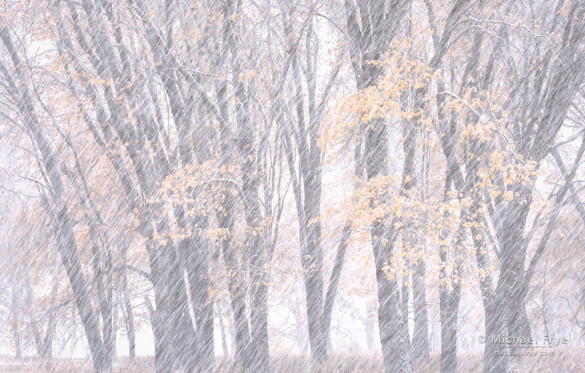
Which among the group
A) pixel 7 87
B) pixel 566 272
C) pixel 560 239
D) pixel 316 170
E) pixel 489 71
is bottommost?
pixel 566 272

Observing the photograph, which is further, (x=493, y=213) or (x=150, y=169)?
(x=493, y=213)

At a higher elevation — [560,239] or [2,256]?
[2,256]

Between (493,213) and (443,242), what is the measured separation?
16.1 feet

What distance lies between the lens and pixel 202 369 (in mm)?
14883

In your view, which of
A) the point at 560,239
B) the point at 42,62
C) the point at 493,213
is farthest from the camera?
the point at 560,239

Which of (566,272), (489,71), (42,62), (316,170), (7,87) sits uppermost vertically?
(42,62)

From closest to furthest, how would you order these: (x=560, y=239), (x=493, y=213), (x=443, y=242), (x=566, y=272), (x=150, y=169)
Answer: (x=443, y=242) < (x=150, y=169) < (x=493, y=213) < (x=560, y=239) < (x=566, y=272)

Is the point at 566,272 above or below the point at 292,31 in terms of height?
below

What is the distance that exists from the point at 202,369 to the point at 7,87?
27.3ft

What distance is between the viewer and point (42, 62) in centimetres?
1432

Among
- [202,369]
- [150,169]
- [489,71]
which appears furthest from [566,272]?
[150,169]

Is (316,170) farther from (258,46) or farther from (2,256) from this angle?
(2,256)

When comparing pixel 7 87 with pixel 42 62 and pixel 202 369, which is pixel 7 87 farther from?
pixel 202 369

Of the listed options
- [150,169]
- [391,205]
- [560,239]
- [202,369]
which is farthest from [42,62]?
Answer: [560,239]
